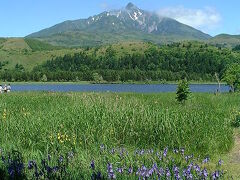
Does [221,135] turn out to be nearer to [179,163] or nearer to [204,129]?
[204,129]

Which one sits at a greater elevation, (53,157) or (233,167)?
(53,157)

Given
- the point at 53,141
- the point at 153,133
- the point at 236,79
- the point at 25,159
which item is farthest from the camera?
the point at 236,79

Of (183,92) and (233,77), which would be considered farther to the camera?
(233,77)

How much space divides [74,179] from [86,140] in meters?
→ 5.30

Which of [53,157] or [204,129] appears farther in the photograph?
[204,129]

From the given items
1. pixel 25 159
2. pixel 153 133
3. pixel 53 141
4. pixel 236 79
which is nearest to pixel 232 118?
pixel 153 133

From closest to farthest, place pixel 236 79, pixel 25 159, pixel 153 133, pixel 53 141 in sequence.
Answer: pixel 25 159 → pixel 53 141 → pixel 153 133 → pixel 236 79

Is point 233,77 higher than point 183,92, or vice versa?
point 233,77

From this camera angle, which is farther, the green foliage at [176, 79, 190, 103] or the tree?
the tree

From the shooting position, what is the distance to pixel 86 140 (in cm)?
1265

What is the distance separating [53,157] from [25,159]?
3.88 feet

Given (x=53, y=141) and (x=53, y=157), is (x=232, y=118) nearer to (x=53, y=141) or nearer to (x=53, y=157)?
(x=53, y=141)

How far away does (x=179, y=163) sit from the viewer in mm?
9391

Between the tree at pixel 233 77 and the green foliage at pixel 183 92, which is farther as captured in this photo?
the tree at pixel 233 77
